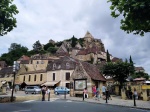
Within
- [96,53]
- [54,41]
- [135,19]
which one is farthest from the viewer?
[54,41]

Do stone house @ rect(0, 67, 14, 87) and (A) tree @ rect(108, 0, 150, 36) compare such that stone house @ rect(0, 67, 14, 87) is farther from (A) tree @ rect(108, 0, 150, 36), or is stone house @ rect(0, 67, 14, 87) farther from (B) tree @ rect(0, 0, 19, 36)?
(A) tree @ rect(108, 0, 150, 36)

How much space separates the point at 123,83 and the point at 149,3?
3148cm

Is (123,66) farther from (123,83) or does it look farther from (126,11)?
(126,11)

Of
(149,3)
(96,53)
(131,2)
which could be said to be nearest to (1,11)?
(131,2)

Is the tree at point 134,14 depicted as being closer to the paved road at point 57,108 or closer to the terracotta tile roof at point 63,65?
the paved road at point 57,108

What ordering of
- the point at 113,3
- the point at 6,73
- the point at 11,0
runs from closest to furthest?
the point at 113,3, the point at 11,0, the point at 6,73

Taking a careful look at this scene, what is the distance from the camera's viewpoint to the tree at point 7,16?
48.8ft

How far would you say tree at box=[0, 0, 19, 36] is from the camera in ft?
48.8

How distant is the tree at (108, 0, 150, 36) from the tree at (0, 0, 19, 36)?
7603 millimetres

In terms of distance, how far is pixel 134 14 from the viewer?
427 inches

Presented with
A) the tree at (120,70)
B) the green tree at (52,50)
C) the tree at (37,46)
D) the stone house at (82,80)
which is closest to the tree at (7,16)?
the stone house at (82,80)

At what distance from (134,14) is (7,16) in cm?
921

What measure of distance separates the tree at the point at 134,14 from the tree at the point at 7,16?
760 cm

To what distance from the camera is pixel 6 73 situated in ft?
245
